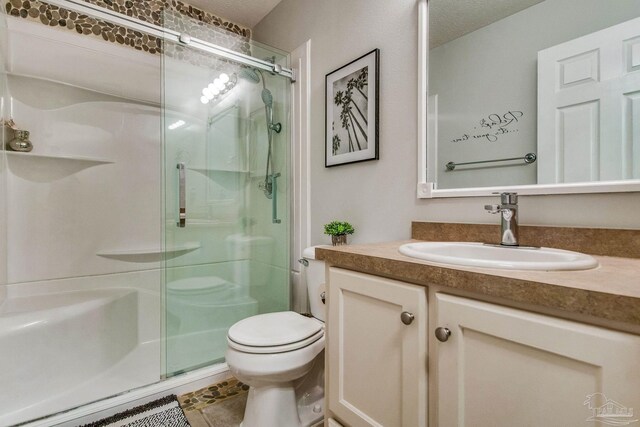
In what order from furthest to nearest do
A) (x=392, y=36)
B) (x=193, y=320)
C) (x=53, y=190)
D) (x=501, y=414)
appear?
(x=53, y=190), (x=193, y=320), (x=392, y=36), (x=501, y=414)

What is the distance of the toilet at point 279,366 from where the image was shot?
1219 mm

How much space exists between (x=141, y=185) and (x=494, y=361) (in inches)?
93.4

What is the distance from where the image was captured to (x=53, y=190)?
195cm

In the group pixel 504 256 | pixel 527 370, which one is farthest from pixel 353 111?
pixel 527 370

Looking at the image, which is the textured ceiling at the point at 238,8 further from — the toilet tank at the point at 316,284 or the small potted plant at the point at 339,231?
the toilet tank at the point at 316,284

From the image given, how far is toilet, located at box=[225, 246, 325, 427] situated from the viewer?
122 cm

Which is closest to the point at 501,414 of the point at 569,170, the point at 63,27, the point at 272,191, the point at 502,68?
the point at 569,170

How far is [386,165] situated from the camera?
151 centimetres

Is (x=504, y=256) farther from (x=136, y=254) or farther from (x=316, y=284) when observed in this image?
(x=136, y=254)

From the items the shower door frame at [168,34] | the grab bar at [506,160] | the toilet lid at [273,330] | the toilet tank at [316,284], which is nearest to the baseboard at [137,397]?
the toilet lid at [273,330]

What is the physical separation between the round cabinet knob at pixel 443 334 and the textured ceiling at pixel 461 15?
1.16m

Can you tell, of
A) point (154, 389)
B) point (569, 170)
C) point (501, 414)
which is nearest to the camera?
point (501, 414)

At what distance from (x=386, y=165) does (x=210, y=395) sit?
154cm

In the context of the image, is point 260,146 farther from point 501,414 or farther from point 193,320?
point 501,414
